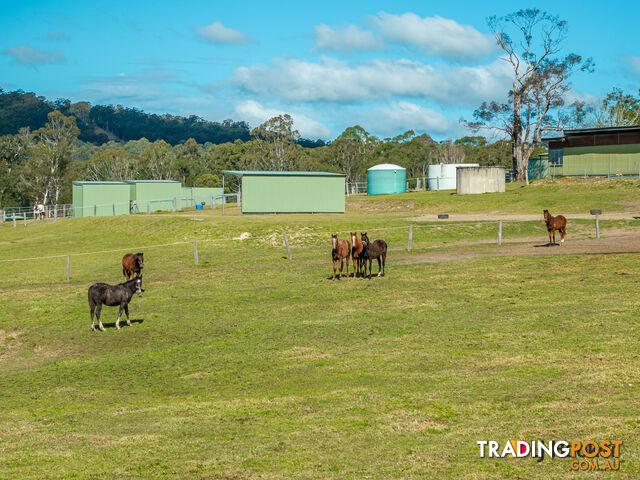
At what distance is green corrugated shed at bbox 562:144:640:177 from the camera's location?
64000 mm

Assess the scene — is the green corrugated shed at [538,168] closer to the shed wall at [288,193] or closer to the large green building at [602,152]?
the large green building at [602,152]

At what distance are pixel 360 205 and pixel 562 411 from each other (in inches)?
2197

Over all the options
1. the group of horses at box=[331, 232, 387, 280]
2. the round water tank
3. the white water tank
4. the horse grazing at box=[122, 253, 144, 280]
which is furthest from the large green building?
the horse grazing at box=[122, 253, 144, 280]

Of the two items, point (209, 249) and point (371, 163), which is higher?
point (371, 163)

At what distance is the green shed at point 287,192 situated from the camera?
5950cm

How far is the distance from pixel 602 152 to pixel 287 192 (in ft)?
104

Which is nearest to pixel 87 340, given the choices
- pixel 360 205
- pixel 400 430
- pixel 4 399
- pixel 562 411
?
pixel 4 399

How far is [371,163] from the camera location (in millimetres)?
134000

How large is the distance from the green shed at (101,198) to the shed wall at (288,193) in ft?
68.0

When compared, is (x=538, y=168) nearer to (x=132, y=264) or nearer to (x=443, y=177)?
(x=443, y=177)

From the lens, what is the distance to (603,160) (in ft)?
217

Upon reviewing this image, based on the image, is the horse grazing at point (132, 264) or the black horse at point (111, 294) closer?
the black horse at point (111, 294)

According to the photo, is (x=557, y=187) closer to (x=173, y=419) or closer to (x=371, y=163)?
(x=173, y=419)

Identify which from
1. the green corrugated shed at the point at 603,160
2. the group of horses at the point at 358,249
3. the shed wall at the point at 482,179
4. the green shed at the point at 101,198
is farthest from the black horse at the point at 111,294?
the green corrugated shed at the point at 603,160
